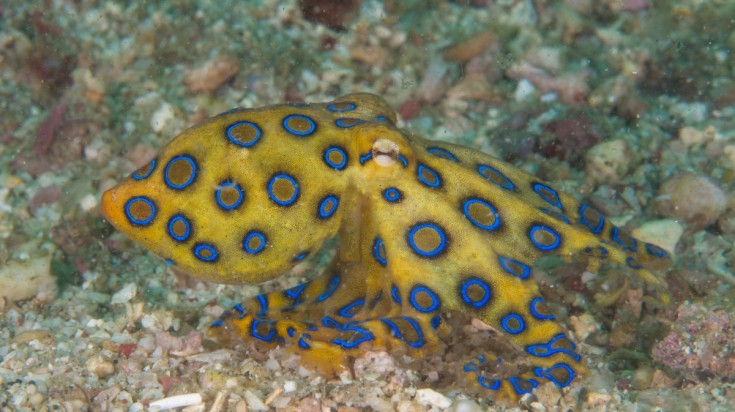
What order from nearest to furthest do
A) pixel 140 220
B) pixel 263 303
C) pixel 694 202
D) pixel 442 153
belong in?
pixel 140 220
pixel 442 153
pixel 263 303
pixel 694 202

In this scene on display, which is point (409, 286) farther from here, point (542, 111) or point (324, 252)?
point (542, 111)

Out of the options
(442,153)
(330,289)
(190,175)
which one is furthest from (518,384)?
(190,175)

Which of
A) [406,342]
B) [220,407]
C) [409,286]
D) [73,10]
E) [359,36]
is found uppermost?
[359,36]

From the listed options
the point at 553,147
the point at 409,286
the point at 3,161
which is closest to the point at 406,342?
the point at 409,286

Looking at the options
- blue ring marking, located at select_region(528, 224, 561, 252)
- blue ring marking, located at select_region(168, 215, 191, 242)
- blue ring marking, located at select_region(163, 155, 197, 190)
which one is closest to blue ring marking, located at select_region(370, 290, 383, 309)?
blue ring marking, located at select_region(528, 224, 561, 252)

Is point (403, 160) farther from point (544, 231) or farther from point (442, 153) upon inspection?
point (544, 231)

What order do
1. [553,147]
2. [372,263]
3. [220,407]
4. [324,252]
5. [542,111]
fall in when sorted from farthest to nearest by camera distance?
[542,111], [553,147], [324,252], [372,263], [220,407]

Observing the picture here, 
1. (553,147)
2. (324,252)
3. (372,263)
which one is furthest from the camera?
(553,147)
